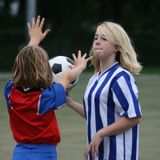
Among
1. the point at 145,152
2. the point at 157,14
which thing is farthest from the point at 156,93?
the point at 157,14

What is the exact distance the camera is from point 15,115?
16.4ft

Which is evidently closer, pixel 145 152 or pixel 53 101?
pixel 53 101

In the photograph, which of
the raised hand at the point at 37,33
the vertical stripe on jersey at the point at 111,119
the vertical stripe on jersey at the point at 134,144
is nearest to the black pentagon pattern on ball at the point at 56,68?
the raised hand at the point at 37,33

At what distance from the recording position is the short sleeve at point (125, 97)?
184 inches

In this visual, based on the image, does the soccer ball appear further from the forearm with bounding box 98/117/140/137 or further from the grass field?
the grass field

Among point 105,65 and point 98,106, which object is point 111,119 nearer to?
point 98,106

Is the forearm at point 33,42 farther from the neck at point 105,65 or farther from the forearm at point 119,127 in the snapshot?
the forearm at point 119,127

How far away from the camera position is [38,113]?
4.93m

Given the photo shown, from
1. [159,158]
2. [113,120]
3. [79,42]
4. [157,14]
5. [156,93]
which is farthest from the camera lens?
[157,14]

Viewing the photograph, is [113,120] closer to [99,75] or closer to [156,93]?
→ [99,75]

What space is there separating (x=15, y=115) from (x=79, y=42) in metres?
28.1

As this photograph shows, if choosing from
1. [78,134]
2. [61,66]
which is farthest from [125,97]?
[78,134]

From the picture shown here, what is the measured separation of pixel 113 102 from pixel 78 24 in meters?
31.6

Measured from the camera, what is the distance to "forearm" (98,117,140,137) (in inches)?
183
